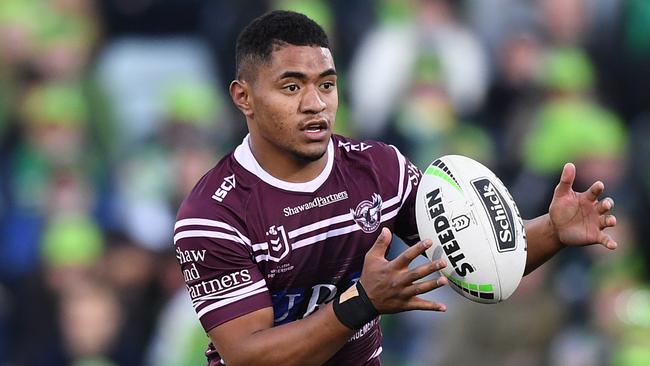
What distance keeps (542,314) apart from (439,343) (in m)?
0.66

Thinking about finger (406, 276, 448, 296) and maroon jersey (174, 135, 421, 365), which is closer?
finger (406, 276, 448, 296)

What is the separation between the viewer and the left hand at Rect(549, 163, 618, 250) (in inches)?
195

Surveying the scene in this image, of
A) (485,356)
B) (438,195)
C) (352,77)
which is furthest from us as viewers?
(352,77)

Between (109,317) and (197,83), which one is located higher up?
(197,83)

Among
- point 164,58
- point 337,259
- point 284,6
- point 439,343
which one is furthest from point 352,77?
point 337,259

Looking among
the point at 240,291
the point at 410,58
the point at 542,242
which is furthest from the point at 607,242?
the point at 410,58

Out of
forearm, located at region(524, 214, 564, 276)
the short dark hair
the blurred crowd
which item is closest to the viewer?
the short dark hair

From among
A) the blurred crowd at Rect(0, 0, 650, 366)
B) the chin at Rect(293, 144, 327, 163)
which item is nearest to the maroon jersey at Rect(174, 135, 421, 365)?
the chin at Rect(293, 144, 327, 163)

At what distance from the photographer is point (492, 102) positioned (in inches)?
379

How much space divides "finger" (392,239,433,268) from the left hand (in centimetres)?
89

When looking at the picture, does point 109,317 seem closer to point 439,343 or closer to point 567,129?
point 439,343

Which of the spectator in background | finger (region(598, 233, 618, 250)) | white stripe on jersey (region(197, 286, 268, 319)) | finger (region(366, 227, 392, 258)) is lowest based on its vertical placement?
finger (region(598, 233, 618, 250))

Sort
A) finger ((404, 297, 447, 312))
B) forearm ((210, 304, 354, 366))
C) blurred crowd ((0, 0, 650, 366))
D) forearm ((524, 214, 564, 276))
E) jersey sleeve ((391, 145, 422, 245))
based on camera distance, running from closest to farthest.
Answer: finger ((404, 297, 447, 312))
forearm ((210, 304, 354, 366))
forearm ((524, 214, 564, 276))
jersey sleeve ((391, 145, 422, 245))
blurred crowd ((0, 0, 650, 366))

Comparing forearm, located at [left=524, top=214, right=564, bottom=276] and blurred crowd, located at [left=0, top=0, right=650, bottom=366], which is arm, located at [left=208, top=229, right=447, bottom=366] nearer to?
forearm, located at [left=524, top=214, right=564, bottom=276]
